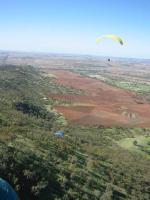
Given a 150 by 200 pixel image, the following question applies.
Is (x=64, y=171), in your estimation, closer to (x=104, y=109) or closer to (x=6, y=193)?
(x=6, y=193)

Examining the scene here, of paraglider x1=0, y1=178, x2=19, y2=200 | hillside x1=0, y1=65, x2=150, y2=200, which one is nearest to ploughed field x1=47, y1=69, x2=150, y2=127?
hillside x1=0, y1=65, x2=150, y2=200

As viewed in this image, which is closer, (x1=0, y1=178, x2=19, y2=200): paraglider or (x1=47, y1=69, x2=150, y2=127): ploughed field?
(x1=0, y1=178, x2=19, y2=200): paraglider

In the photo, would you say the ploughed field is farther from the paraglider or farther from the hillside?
the paraglider

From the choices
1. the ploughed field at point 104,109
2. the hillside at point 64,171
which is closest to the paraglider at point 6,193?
the hillside at point 64,171

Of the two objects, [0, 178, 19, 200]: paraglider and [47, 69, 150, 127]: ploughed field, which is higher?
[0, 178, 19, 200]: paraglider

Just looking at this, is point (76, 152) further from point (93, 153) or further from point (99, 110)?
point (99, 110)

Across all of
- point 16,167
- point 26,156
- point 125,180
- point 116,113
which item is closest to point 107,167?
point 125,180

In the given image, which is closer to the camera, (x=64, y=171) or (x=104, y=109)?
(x=64, y=171)

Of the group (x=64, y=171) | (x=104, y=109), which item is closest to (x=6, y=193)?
(x=64, y=171)

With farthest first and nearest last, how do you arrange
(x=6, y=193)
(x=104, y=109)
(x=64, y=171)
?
(x=104, y=109), (x=64, y=171), (x=6, y=193)

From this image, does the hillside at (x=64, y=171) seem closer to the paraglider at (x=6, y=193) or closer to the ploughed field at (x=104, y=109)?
the paraglider at (x=6, y=193)

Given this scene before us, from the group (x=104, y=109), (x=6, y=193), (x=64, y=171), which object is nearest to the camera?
(x=6, y=193)

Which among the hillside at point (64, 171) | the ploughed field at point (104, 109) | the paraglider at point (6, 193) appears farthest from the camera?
the ploughed field at point (104, 109)

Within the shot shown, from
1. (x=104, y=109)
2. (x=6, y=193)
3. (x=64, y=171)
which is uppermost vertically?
(x=6, y=193)
